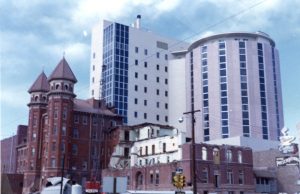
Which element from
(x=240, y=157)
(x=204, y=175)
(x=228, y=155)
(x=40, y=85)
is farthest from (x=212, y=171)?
(x=40, y=85)

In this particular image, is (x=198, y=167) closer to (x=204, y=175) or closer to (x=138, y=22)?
(x=204, y=175)

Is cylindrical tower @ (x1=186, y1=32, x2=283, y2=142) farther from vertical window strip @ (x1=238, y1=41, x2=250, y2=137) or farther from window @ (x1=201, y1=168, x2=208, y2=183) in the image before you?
window @ (x1=201, y1=168, x2=208, y2=183)

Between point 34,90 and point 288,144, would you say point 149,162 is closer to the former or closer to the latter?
point 288,144

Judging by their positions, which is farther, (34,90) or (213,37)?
(213,37)

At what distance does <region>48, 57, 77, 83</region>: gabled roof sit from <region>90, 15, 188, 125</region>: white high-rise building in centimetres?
1925

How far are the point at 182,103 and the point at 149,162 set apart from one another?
44566 millimetres

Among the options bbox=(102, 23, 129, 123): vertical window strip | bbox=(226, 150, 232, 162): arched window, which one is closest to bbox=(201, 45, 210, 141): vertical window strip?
bbox=(102, 23, 129, 123): vertical window strip

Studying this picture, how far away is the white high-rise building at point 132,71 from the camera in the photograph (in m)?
115

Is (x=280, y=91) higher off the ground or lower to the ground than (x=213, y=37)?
lower

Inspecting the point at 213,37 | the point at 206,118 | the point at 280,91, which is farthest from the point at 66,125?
the point at 280,91

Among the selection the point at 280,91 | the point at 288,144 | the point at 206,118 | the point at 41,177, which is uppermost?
the point at 280,91

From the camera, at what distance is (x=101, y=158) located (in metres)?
93.0

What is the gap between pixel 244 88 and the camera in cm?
11150

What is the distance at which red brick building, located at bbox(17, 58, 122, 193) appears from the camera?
88.3 meters
